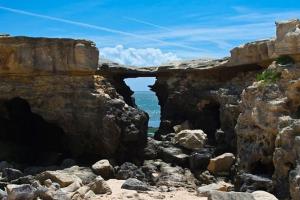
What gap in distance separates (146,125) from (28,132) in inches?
297

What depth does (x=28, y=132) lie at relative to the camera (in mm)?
30609

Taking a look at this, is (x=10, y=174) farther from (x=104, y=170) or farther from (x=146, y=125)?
(x=146, y=125)

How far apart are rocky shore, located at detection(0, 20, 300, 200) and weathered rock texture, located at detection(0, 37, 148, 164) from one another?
52mm

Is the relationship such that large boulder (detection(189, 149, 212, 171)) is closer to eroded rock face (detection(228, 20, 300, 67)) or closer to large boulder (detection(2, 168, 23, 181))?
eroded rock face (detection(228, 20, 300, 67))

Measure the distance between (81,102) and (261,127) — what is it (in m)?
11.0

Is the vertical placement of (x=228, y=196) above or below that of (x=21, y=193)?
above

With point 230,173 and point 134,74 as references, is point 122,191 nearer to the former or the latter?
point 230,173

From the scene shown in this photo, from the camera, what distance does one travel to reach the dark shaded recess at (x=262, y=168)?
18609 mm

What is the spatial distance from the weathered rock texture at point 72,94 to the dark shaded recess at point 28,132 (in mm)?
1475

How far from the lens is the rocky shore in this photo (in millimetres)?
18062

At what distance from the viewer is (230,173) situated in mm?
23109

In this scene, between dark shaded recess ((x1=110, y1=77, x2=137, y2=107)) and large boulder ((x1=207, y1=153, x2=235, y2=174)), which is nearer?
large boulder ((x1=207, y1=153, x2=235, y2=174))

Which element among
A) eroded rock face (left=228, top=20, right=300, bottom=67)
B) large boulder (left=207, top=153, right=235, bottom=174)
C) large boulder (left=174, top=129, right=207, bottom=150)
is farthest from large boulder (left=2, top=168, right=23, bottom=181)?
eroded rock face (left=228, top=20, right=300, bottom=67)

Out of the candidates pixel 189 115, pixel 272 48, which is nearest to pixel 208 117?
pixel 189 115
